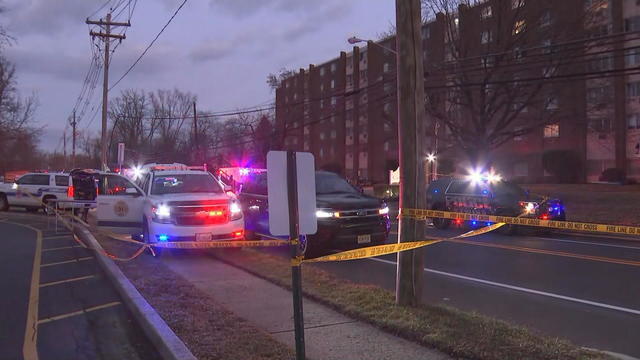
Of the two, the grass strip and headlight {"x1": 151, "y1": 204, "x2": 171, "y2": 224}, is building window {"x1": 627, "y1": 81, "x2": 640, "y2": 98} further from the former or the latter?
the grass strip

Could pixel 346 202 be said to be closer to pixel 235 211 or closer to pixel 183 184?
pixel 235 211

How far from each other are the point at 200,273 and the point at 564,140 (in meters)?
42.5

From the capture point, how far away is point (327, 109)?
60.4 metres

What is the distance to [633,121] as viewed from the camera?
42.9m

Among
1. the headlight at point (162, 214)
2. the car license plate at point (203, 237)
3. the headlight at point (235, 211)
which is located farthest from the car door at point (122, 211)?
the headlight at point (235, 211)

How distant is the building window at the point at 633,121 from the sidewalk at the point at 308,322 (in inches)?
1686

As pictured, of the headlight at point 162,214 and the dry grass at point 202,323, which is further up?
the headlight at point 162,214

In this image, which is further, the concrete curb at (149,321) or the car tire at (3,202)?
the car tire at (3,202)

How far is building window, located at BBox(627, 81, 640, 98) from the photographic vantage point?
4262 centimetres

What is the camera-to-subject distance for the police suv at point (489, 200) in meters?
15.7

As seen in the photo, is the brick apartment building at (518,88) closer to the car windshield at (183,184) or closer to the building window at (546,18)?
the building window at (546,18)

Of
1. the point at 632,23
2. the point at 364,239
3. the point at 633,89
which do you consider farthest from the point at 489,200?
the point at 633,89

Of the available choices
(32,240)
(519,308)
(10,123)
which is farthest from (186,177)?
(10,123)

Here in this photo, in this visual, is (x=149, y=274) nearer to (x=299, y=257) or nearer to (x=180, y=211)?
(x=180, y=211)
